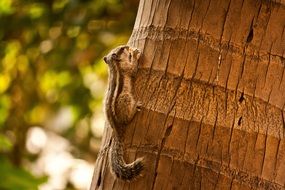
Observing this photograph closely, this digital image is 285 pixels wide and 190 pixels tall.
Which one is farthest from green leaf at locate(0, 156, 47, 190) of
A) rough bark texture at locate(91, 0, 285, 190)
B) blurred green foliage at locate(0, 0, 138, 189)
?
rough bark texture at locate(91, 0, 285, 190)

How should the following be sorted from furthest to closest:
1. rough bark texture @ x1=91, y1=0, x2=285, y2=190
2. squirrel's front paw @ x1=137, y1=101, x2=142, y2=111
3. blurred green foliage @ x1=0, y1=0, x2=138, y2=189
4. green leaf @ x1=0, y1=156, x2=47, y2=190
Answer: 1. blurred green foliage @ x1=0, y1=0, x2=138, y2=189
2. green leaf @ x1=0, y1=156, x2=47, y2=190
3. squirrel's front paw @ x1=137, y1=101, x2=142, y2=111
4. rough bark texture @ x1=91, y1=0, x2=285, y2=190

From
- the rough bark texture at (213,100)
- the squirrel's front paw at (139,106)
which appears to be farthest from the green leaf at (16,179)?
the squirrel's front paw at (139,106)

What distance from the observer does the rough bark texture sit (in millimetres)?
3016

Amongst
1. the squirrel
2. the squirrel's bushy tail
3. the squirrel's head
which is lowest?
the squirrel's bushy tail

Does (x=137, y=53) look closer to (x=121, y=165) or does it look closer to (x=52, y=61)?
(x=121, y=165)

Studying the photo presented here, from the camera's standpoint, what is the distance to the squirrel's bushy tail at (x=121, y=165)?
306 cm

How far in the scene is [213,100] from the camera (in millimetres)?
3062

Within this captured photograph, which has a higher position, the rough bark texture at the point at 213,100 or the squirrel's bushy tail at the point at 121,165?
the rough bark texture at the point at 213,100

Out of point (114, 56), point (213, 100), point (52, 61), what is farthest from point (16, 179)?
point (213, 100)

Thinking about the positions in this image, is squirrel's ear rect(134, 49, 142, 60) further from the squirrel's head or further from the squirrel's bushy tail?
the squirrel's bushy tail

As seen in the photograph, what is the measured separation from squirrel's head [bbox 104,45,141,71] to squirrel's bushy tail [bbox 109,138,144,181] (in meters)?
0.29

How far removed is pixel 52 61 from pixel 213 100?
4659mm

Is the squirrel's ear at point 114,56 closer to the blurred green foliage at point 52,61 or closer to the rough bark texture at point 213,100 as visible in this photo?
the rough bark texture at point 213,100

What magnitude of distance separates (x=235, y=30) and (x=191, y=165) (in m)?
0.54
